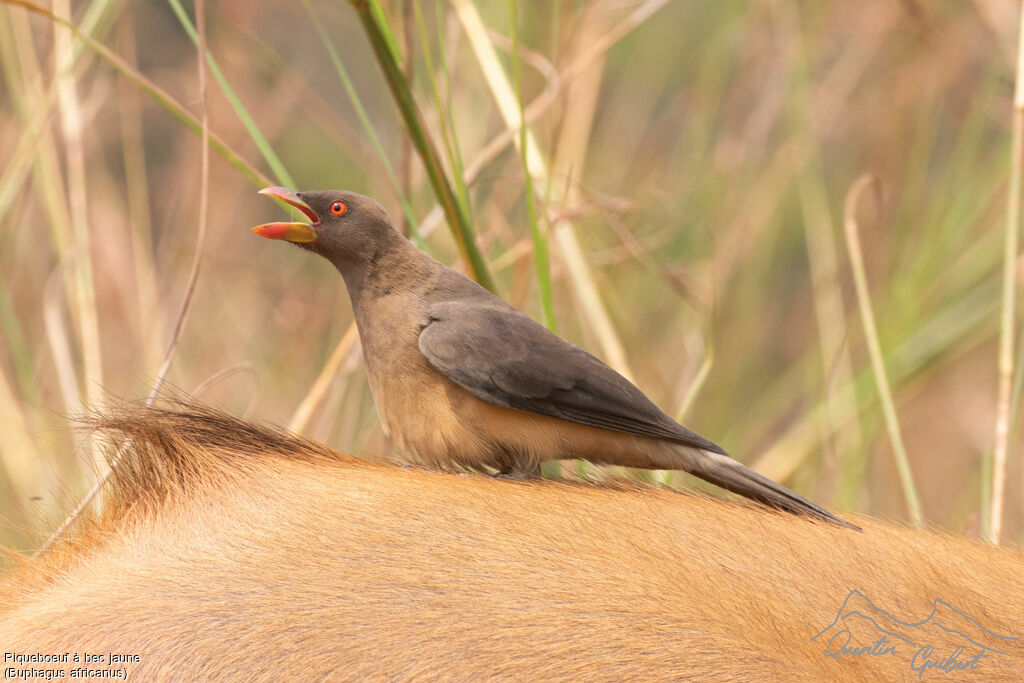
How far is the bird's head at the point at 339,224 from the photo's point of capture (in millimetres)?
800

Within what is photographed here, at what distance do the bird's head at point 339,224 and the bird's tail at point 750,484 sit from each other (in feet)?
1.03

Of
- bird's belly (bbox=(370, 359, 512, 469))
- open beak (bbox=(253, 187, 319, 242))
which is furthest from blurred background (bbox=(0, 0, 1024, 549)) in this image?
bird's belly (bbox=(370, 359, 512, 469))

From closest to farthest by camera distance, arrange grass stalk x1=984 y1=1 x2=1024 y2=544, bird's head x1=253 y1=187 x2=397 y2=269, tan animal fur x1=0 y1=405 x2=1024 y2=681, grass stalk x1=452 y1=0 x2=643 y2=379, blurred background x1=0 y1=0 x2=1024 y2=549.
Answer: tan animal fur x1=0 y1=405 x2=1024 y2=681, bird's head x1=253 y1=187 x2=397 y2=269, grass stalk x1=984 y1=1 x2=1024 y2=544, grass stalk x1=452 y1=0 x2=643 y2=379, blurred background x1=0 y1=0 x2=1024 y2=549

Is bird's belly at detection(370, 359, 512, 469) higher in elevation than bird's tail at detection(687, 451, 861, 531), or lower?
lower

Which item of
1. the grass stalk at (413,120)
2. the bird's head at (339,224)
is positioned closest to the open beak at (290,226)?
the bird's head at (339,224)

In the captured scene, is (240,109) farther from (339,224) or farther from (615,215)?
(615,215)

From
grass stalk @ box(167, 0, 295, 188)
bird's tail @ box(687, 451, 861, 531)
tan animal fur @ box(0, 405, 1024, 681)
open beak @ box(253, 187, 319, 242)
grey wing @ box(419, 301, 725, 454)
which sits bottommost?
tan animal fur @ box(0, 405, 1024, 681)

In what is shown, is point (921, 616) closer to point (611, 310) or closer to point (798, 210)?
point (611, 310)

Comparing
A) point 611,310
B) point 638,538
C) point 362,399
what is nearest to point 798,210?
point 611,310

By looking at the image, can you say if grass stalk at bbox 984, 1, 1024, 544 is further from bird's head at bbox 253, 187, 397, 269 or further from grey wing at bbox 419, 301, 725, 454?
bird's head at bbox 253, 187, 397, 269

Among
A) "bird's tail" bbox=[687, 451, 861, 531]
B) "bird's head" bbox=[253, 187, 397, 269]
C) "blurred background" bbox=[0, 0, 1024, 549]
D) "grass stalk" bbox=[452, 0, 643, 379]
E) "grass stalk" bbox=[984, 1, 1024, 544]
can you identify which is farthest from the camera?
"blurred background" bbox=[0, 0, 1024, 549]

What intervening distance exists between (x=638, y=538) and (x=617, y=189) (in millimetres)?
1226

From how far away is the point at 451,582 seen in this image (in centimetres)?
53

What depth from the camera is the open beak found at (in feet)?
2.54
